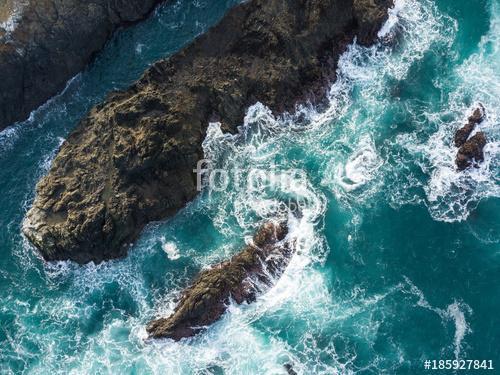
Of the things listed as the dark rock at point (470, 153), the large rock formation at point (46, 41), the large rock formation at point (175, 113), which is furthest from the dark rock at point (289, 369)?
the large rock formation at point (46, 41)

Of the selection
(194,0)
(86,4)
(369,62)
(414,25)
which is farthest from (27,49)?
(414,25)

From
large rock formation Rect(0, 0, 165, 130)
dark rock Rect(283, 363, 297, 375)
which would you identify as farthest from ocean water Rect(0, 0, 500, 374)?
large rock formation Rect(0, 0, 165, 130)

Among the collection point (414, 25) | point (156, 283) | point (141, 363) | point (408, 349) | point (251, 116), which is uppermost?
point (414, 25)

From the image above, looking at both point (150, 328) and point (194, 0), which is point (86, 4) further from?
point (150, 328)

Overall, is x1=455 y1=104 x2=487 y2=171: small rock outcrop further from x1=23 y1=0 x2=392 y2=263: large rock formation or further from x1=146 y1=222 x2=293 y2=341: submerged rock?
x1=146 y1=222 x2=293 y2=341: submerged rock

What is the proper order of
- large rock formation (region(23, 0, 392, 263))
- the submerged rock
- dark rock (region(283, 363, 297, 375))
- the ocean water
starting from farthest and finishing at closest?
large rock formation (region(23, 0, 392, 263)), the submerged rock, the ocean water, dark rock (region(283, 363, 297, 375))

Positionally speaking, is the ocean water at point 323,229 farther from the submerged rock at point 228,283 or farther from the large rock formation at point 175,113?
the large rock formation at point 175,113
